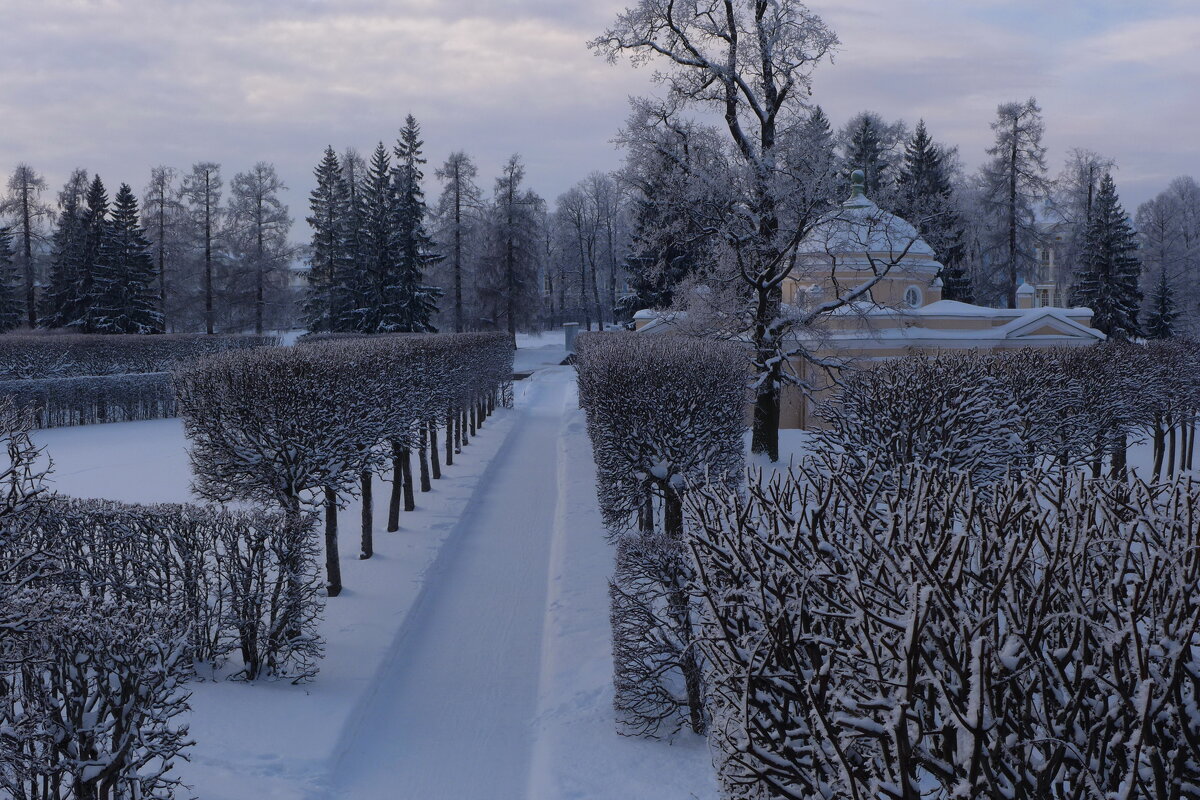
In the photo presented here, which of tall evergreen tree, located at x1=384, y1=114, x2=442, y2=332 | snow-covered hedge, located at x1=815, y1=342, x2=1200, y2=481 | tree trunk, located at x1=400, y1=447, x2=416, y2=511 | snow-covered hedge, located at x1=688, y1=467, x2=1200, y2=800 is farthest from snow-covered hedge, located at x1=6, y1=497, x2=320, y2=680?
tall evergreen tree, located at x1=384, y1=114, x2=442, y2=332

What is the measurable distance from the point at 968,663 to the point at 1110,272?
5558 cm

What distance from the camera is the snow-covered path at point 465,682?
10617mm

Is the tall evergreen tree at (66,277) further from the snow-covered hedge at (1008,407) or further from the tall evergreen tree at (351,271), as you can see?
the snow-covered hedge at (1008,407)

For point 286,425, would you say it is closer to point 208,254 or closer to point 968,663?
point 968,663

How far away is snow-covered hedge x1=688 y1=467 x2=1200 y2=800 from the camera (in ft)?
12.0

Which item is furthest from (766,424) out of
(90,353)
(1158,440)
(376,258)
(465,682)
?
(376,258)

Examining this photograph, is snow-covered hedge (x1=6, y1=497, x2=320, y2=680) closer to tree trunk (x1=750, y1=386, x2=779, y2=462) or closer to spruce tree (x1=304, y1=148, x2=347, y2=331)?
tree trunk (x1=750, y1=386, x2=779, y2=462)

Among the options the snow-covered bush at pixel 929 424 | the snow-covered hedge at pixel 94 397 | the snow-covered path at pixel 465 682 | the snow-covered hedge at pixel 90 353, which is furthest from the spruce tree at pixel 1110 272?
the snow-covered hedge at pixel 94 397

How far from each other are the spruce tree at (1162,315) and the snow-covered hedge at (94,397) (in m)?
55.7

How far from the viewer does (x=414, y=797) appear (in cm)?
1016

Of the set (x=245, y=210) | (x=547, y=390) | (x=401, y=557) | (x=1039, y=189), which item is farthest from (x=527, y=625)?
(x=245, y=210)

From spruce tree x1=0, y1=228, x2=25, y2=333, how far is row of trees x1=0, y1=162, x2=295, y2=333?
0.08 m

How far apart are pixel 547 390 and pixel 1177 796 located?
4788cm

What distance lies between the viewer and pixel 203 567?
1212 centimetres
